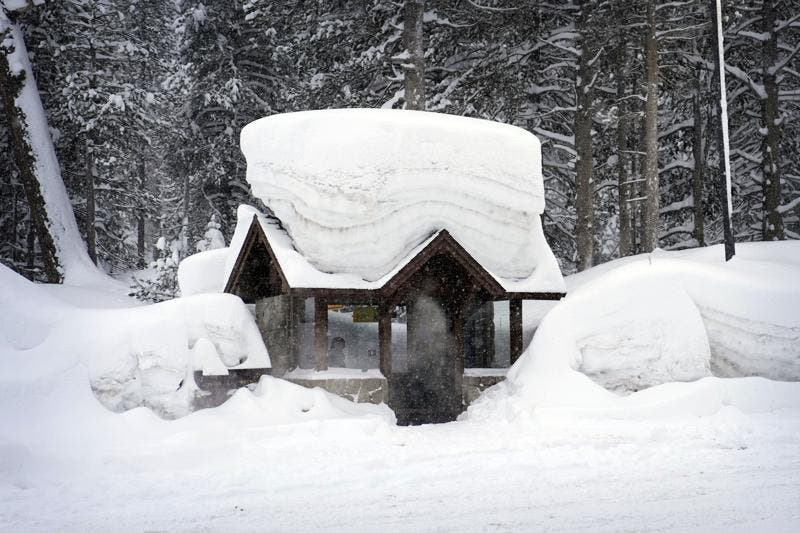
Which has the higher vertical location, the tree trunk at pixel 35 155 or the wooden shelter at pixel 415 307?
the tree trunk at pixel 35 155

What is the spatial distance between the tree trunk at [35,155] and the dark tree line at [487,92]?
1.61 ft

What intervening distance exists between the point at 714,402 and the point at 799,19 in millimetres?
11827

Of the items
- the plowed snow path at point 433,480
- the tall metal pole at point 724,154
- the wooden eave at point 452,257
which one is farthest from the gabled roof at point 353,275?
the tall metal pole at point 724,154

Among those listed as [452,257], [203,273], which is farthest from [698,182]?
[203,273]

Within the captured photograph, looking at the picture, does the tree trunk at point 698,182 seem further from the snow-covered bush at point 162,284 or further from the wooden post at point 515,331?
the snow-covered bush at point 162,284

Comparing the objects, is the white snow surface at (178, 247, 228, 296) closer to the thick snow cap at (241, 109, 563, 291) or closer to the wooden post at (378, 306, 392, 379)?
the thick snow cap at (241, 109, 563, 291)

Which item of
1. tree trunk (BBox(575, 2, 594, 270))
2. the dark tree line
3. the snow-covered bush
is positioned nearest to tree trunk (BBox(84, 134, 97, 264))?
the dark tree line

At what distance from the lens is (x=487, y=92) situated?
18.2 metres

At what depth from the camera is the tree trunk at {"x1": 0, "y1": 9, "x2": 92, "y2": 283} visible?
17.7 m

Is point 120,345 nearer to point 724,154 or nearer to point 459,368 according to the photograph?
point 459,368

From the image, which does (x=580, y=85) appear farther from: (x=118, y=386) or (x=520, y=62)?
(x=118, y=386)

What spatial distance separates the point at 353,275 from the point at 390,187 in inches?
67.1

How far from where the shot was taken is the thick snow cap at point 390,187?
12.7 metres

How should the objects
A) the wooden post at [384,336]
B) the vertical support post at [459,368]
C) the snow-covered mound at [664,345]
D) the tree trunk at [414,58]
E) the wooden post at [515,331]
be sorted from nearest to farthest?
1. the snow-covered mound at [664,345]
2. the wooden post at [384,336]
3. the vertical support post at [459,368]
4. the wooden post at [515,331]
5. the tree trunk at [414,58]
